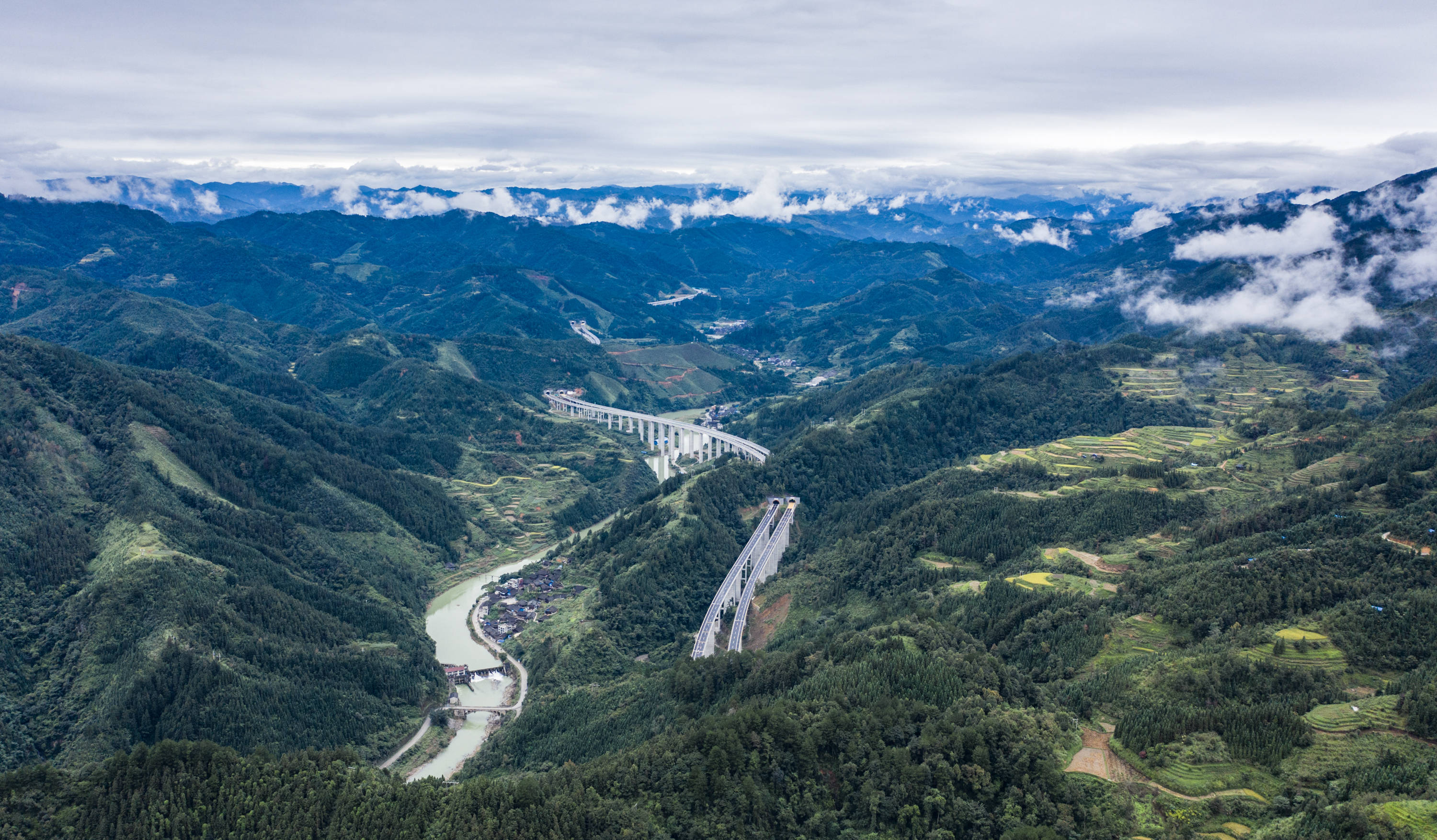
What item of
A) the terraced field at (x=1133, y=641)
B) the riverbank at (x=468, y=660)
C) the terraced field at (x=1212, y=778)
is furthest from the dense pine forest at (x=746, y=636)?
the riverbank at (x=468, y=660)

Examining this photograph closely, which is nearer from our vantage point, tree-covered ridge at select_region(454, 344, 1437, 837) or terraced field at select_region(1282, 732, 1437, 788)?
terraced field at select_region(1282, 732, 1437, 788)

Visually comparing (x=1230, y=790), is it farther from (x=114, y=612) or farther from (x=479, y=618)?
(x=114, y=612)

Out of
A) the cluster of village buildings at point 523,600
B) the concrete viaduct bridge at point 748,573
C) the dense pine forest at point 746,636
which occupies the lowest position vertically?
the cluster of village buildings at point 523,600

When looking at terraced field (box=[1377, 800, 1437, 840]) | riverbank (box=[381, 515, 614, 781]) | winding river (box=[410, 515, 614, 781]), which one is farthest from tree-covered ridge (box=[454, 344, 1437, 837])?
winding river (box=[410, 515, 614, 781])

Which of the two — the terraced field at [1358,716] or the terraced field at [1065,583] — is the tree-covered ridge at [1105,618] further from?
the terraced field at [1065,583]

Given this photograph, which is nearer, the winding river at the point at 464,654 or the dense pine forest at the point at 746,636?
the dense pine forest at the point at 746,636

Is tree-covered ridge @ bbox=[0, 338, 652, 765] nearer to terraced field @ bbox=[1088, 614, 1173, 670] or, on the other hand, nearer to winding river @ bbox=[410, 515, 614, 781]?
winding river @ bbox=[410, 515, 614, 781]
